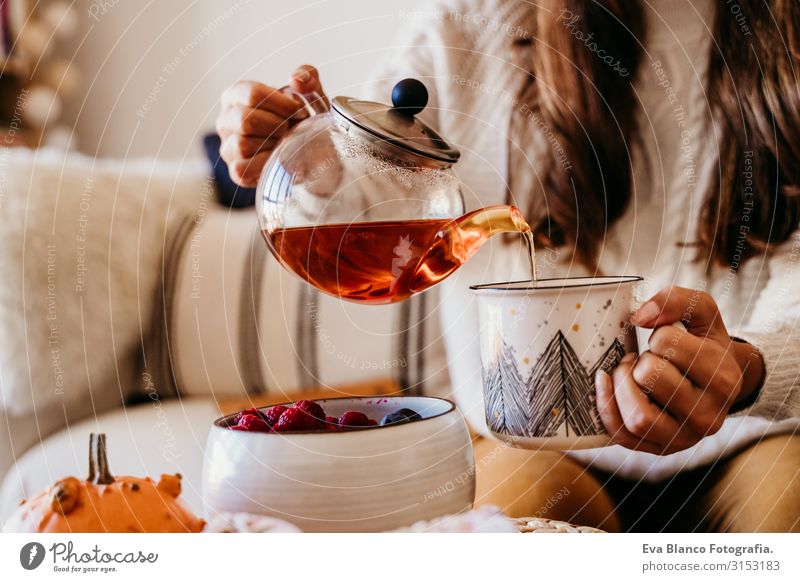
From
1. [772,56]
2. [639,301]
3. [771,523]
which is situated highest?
[772,56]

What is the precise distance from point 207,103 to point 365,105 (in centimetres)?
11

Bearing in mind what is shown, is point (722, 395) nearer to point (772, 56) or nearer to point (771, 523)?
point (771, 523)

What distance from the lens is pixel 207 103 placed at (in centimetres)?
39

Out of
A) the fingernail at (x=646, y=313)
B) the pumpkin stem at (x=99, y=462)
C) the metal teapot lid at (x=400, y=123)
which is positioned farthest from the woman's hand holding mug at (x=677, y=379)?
the pumpkin stem at (x=99, y=462)

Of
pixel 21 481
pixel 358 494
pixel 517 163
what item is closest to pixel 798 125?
pixel 517 163

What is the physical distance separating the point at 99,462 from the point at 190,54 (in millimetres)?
201

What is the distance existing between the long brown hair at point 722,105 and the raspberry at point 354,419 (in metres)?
0.18

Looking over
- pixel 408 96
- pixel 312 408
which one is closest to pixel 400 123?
pixel 408 96

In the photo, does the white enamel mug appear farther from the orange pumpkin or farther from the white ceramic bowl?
the orange pumpkin

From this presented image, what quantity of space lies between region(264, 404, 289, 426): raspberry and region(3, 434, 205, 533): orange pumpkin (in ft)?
Result: 0.29

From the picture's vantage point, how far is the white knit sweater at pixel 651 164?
0.38m

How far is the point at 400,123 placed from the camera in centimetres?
32

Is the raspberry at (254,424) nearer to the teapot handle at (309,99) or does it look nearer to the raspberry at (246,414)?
the raspberry at (246,414)

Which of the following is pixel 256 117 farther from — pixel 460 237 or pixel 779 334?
pixel 779 334
